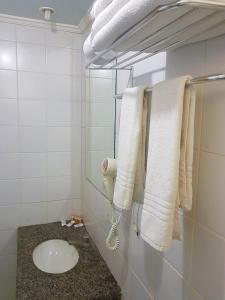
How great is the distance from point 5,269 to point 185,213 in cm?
158

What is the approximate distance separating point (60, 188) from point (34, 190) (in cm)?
18

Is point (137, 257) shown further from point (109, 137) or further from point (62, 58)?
point (62, 58)

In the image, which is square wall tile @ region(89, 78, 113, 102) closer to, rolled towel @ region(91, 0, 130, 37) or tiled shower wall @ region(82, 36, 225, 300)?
tiled shower wall @ region(82, 36, 225, 300)

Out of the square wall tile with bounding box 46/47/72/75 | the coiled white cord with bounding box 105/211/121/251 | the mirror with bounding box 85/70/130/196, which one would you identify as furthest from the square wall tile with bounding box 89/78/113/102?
the coiled white cord with bounding box 105/211/121/251

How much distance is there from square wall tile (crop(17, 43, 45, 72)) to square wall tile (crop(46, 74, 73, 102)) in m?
0.09

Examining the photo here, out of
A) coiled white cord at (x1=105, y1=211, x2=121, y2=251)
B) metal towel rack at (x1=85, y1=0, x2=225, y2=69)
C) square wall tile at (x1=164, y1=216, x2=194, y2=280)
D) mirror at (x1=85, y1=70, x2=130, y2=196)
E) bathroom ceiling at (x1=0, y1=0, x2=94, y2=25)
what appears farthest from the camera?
bathroom ceiling at (x1=0, y1=0, x2=94, y2=25)

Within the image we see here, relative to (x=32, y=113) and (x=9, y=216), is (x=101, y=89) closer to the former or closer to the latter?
(x=32, y=113)

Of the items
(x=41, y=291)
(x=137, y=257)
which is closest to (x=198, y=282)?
(x=137, y=257)

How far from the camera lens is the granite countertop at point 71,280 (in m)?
1.15

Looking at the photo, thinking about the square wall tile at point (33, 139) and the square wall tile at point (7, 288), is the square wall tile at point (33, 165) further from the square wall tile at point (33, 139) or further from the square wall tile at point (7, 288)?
the square wall tile at point (7, 288)

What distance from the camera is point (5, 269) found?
180 centimetres

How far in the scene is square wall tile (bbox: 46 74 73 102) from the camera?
1.71 metres

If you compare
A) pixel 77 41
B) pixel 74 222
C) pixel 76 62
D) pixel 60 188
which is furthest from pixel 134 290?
pixel 77 41

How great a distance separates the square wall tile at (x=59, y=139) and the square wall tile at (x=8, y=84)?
1.08 ft
